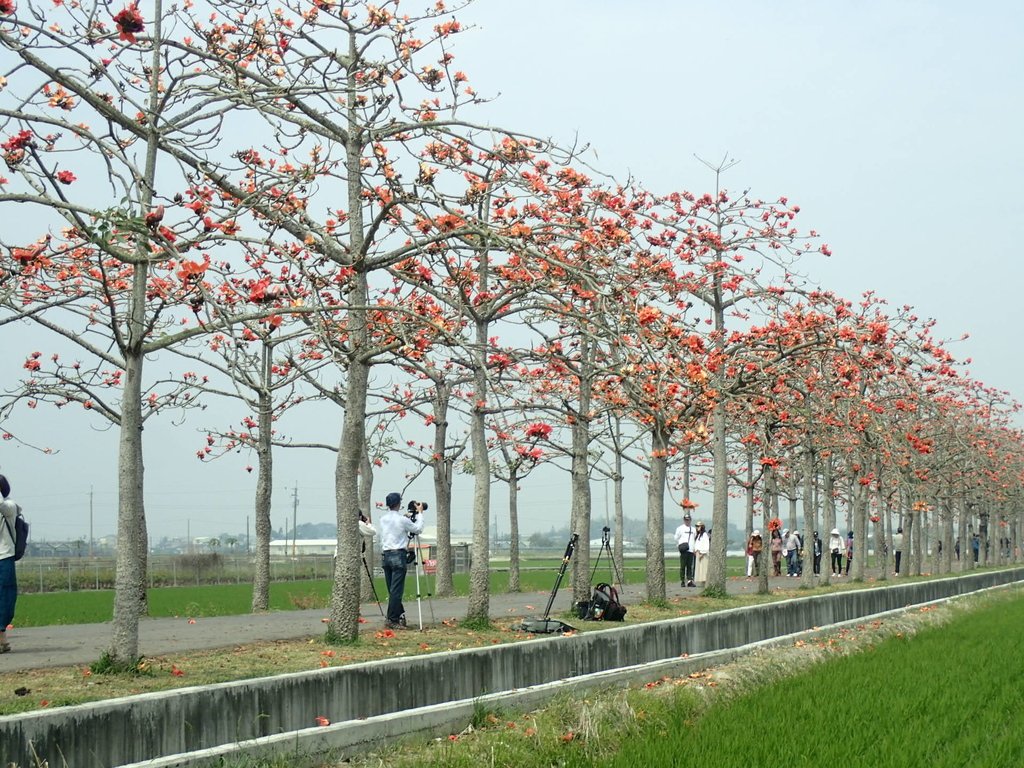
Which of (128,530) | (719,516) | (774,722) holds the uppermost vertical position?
(128,530)

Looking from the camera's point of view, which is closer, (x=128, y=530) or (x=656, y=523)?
(x=128, y=530)

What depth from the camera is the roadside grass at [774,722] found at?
966 cm

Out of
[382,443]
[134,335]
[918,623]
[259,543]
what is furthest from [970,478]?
[134,335]

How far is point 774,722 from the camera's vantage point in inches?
439

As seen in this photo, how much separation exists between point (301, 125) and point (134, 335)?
4228mm

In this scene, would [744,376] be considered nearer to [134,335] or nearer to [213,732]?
[134,335]

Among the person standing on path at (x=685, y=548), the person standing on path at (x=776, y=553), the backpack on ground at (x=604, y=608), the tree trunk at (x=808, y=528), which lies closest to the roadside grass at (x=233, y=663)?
the backpack on ground at (x=604, y=608)

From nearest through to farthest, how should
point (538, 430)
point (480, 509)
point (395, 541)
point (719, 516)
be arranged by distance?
point (395, 541), point (480, 509), point (538, 430), point (719, 516)

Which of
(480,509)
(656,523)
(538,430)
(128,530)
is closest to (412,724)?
(128,530)

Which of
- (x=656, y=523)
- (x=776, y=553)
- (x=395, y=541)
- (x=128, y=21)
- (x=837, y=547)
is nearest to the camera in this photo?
(x=128, y=21)

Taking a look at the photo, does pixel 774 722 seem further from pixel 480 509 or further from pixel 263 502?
pixel 263 502

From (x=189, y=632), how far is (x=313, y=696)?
936 cm

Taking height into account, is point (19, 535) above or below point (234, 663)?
above

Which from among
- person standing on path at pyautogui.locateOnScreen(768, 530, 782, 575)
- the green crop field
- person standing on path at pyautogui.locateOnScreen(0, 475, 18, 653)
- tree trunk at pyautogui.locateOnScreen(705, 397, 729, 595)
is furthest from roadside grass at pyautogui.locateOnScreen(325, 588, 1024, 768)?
person standing on path at pyautogui.locateOnScreen(768, 530, 782, 575)
